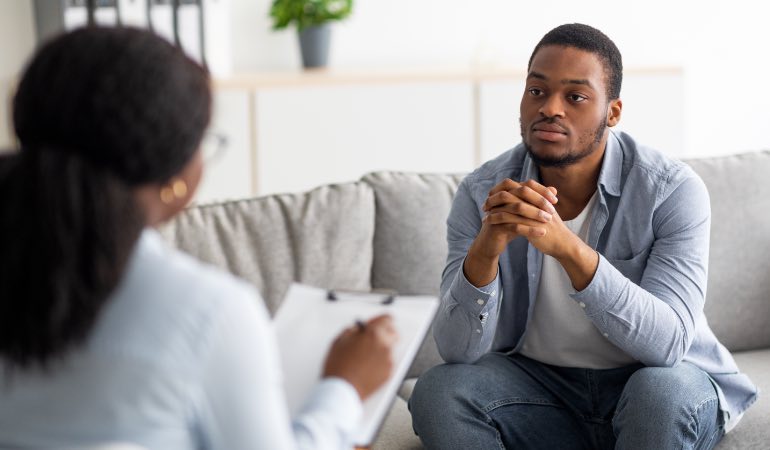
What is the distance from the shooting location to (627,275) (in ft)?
6.00

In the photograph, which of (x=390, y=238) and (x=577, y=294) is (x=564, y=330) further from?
(x=390, y=238)

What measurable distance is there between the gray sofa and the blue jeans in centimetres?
17

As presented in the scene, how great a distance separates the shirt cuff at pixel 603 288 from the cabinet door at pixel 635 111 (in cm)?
192

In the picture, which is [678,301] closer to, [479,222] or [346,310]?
[479,222]

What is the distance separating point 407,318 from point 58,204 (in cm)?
44

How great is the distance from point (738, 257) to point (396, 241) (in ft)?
2.41

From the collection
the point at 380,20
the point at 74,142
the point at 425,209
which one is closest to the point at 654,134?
the point at 380,20

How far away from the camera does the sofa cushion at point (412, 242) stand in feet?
6.96

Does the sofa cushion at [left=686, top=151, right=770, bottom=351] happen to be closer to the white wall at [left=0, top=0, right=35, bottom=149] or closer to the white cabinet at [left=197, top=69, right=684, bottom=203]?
the white cabinet at [left=197, top=69, right=684, bottom=203]

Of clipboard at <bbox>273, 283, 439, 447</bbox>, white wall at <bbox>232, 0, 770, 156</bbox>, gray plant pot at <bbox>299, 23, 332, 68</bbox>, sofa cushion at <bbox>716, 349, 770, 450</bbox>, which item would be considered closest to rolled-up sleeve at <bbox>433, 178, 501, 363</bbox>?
sofa cushion at <bbox>716, 349, 770, 450</bbox>

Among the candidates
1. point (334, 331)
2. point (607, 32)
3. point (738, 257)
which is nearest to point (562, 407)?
point (738, 257)

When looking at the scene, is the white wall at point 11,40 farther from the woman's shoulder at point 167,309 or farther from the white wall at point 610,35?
the woman's shoulder at point 167,309

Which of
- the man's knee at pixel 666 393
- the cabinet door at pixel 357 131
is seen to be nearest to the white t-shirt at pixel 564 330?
the man's knee at pixel 666 393

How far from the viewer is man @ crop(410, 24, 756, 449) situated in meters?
1.68
